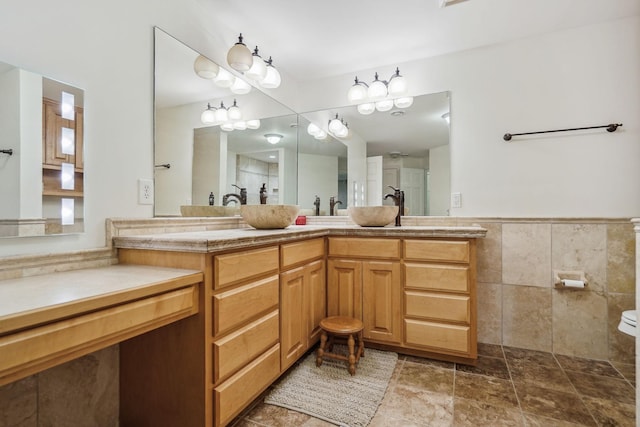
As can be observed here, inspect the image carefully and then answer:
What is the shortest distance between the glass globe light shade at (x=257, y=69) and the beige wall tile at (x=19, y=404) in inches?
80.9

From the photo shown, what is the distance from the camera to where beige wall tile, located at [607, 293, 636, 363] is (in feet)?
6.48

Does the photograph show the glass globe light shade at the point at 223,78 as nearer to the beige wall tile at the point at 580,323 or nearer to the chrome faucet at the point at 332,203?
the chrome faucet at the point at 332,203

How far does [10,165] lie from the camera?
3.49 ft

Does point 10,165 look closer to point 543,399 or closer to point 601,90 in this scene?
point 543,399

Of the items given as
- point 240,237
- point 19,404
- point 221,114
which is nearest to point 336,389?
point 240,237

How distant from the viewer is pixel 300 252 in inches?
72.7

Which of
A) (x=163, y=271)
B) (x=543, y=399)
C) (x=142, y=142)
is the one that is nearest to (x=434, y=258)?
(x=543, y=399)

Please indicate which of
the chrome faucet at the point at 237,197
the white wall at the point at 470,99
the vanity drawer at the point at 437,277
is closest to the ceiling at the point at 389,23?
the white wall at the point at 470,99

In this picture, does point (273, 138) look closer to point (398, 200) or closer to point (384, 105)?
point (384, 105)

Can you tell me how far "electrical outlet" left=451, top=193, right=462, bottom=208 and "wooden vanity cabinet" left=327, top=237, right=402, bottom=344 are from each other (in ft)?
2.33

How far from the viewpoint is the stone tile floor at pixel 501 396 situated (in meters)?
1.42

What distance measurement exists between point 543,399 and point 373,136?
2113 mm

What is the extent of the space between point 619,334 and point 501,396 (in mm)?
1100

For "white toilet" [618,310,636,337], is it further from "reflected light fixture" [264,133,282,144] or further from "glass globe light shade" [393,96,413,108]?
A: "reflected light fixture" [264,133,282,144]
